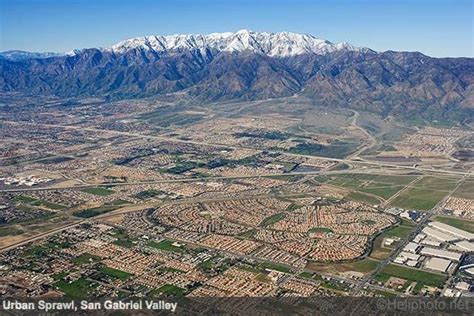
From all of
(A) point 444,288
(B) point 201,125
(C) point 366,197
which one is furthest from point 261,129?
(A) point 444,288

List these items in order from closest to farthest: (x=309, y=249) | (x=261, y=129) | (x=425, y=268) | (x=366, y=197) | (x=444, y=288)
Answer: (x=444, y=288) < (x=425, y=268) < (x=309, y=249) < (x=366, y=197) < (x=261, y=129)

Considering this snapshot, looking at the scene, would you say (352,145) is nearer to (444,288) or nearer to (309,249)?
(309,249)

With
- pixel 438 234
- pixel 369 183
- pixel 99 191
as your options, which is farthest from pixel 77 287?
pixel 369 183

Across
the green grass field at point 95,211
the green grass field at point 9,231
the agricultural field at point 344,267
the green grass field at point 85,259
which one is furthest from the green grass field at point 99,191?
the agricultural field at point 344,267

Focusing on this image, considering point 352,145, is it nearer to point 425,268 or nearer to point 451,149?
point 451,149

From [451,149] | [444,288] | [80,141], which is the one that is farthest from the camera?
[80,141]

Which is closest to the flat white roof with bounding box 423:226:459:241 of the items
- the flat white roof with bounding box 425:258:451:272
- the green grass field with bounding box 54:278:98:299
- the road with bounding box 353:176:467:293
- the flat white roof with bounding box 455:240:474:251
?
the road with bounding box 353:176:467:293

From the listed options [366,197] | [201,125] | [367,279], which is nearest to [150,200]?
[366,197]

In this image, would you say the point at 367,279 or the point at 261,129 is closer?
the point at 367,279
